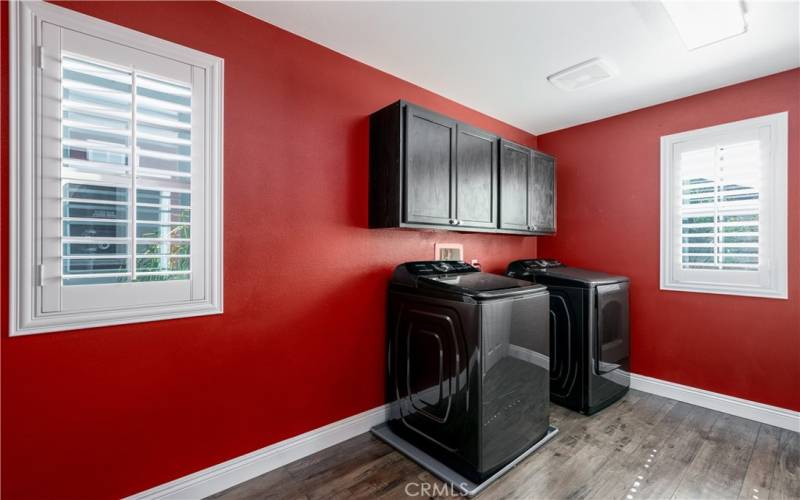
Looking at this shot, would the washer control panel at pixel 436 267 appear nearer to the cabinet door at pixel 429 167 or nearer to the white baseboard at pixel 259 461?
the cabinet door at pixel 429 167

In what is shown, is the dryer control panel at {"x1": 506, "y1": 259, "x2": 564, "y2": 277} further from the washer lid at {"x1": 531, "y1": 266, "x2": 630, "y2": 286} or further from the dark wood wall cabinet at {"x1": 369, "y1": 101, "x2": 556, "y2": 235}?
the dark wood wall cabinet at {"x1": 369, "y1": 101, "x2": 556, "y2": 235}

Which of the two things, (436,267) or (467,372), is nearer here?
(467,372)

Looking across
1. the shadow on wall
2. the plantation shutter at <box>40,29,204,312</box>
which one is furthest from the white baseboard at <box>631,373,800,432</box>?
the plantation shutter at <box>40,29,204,312</box>

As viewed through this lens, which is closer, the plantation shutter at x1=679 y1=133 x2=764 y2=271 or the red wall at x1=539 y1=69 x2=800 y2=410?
the red wall at x1=539 y1=69 x2=800 y2=410

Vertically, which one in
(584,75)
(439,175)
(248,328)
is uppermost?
(584,75)

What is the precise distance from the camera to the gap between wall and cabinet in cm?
177

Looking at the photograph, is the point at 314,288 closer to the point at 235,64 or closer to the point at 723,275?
the point at 235,64

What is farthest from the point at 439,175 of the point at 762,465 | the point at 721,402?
the point at 721,402

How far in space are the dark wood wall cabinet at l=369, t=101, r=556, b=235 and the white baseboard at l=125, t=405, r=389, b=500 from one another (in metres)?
1.36

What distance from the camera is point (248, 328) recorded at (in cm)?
195

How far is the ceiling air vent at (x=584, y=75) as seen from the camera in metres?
2.44

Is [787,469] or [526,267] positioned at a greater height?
[526,267]

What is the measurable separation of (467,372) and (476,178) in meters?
1.47

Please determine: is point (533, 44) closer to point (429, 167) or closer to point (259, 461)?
point (429, 167)
